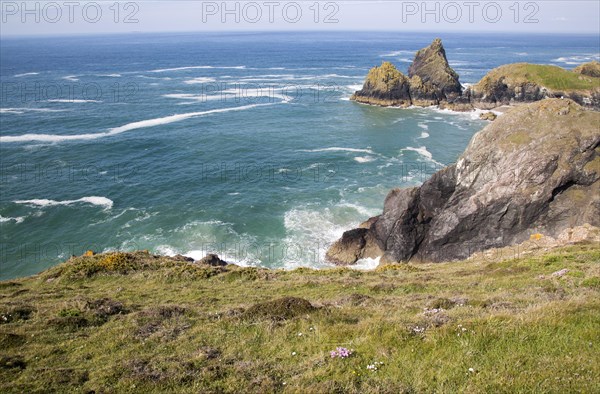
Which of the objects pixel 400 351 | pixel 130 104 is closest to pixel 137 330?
pixel 400 351

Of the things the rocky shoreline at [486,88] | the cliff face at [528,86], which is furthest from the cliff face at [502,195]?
the cliff face at [528,86]

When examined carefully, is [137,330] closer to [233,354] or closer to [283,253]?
[233,354]

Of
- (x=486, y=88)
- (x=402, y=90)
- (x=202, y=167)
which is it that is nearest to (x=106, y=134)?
(x=202, y=167)

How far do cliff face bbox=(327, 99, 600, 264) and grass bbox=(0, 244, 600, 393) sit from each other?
16410 millimetres

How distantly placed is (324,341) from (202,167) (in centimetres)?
5865

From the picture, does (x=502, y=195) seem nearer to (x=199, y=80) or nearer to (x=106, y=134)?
(x=106, y=134)

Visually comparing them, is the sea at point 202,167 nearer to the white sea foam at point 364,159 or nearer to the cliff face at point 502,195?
the white sea foam at point 364,159

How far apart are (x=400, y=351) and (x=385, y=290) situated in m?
12.1

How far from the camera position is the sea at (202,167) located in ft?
158

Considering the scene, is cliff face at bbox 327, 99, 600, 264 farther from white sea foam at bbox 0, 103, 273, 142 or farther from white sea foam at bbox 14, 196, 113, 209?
white sea foam at bbox 0, 103, 273, 142

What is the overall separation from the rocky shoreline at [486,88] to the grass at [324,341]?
9564 centimetres

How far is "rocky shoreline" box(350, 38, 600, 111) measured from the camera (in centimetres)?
10662

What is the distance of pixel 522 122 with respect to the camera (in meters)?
43.4

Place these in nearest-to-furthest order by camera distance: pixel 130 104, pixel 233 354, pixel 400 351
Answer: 1. pixel 400 351
2. pixel 233 354
3. pixel 130 104
